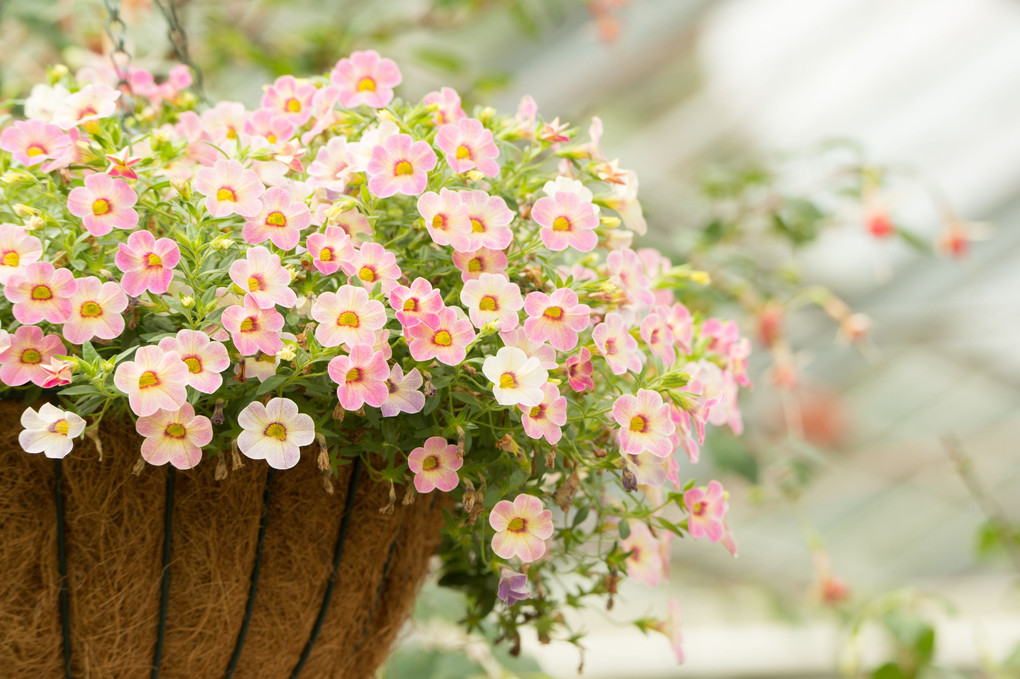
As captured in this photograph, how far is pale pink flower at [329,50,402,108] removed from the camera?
625 mm

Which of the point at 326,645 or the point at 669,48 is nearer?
the point at 326,645

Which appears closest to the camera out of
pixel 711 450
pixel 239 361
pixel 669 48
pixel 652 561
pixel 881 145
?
pixel 239 361

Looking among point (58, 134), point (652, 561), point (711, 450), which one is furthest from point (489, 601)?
point (711, 450)

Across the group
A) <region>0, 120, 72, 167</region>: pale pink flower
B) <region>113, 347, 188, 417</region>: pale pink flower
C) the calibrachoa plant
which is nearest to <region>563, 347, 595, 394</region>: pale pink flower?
the calibrachoa plant

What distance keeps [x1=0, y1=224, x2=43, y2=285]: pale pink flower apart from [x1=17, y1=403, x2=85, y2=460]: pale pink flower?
0.27ft

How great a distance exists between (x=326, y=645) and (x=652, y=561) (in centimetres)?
23

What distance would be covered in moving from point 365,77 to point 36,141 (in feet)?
0.69

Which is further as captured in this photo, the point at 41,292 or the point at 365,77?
the point at 365,77

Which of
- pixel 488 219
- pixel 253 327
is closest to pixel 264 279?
pixel 253 327

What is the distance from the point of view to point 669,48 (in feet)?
9.26

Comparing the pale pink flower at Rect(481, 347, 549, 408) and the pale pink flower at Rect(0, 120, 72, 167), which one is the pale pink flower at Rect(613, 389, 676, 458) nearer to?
the pale pink flower at Rect(481, 347, 549, 408)

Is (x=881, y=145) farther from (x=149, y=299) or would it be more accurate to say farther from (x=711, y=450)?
(x=149, y=299)

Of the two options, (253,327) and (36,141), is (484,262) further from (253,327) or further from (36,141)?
(36,141)

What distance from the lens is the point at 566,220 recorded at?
56 centimetres
